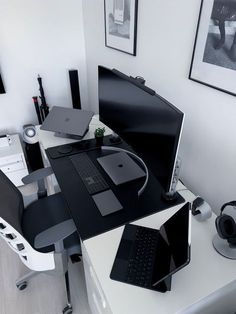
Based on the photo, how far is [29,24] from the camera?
2082mm

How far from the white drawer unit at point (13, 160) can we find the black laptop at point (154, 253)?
5.22 ft

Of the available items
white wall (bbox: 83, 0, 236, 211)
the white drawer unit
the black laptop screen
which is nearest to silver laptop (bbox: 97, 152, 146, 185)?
white wall (bbox: 83, 0, 236, 211)

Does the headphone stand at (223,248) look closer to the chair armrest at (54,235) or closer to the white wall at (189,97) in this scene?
the white wall at (189,97)

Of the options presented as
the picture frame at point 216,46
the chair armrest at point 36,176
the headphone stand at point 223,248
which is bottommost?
the chair armrest at point 36,176

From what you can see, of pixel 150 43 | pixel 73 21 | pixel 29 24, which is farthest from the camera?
pixel 73 21

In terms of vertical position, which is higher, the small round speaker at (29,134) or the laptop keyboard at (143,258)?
the laptop keyboard at (143,258)

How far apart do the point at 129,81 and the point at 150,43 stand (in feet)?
1.31

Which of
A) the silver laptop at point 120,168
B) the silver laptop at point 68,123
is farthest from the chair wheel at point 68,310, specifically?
the silver laptop at point 68,123

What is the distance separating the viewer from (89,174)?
1.30 meters

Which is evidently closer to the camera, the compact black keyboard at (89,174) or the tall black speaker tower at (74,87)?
the compact black keyboard at (89,174)

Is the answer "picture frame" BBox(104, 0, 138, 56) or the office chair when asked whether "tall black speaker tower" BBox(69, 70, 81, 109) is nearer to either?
"picture frame" BBox(104, 0, 138, 56)

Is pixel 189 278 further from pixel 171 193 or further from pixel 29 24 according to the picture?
pixel 29 24

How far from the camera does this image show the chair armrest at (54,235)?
1.00 meters

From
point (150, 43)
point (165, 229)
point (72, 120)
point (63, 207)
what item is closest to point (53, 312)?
point (63, 207)
